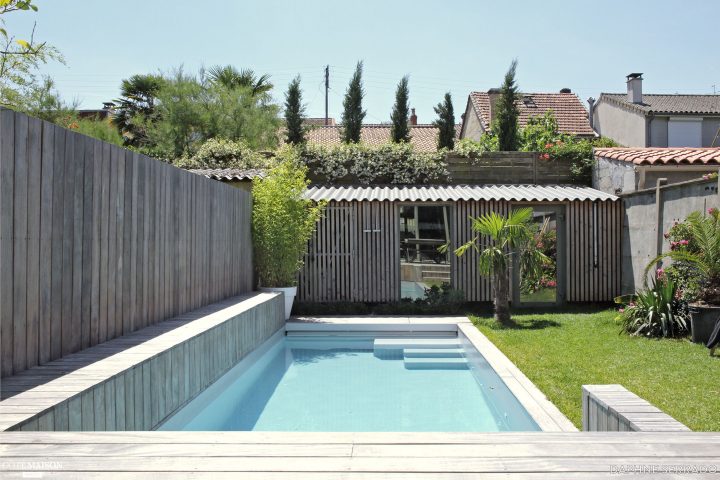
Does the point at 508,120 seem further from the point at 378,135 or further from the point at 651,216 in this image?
the point at 378,135

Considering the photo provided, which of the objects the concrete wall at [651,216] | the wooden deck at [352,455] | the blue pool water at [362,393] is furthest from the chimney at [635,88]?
the wooden deck at [352,455]

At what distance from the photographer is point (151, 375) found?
4.73 metres

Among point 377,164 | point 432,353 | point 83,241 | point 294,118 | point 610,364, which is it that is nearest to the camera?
point 83,241

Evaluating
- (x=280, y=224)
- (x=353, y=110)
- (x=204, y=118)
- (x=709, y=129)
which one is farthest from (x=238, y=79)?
(x=709, y=129)

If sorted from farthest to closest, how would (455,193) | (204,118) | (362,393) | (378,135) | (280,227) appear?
1. (378,135)
2. (204,118)
3. (455,193)
4. (280,227)
5. (362,393)

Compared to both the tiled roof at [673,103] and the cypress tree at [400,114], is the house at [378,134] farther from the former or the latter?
the cypress tree at [400,114]

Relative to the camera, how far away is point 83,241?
198 inches

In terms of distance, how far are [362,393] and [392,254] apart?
5554 millimetres

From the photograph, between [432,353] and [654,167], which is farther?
[654,167]

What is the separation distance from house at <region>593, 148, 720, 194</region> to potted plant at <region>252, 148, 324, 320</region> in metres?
6.00

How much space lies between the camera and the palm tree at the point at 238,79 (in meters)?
24.7

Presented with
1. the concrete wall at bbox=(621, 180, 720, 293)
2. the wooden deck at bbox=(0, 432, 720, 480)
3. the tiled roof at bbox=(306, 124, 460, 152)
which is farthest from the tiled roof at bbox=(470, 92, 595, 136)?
the wooden deck at bbox=(0, 432, 720, 480)

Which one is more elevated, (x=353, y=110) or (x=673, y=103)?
(x=673, y=103)

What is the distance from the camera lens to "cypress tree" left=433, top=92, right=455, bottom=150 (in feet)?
63.0
